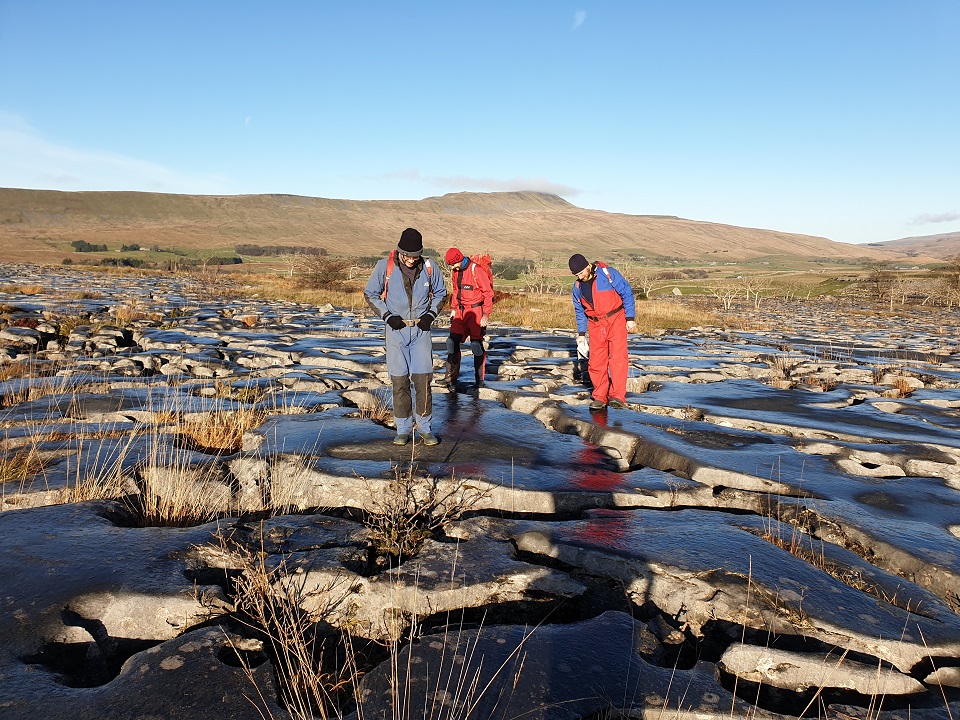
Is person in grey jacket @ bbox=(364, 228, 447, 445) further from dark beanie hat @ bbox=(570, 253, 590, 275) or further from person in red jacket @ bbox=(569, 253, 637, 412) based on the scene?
person in red jacket @ bbox=(569, 253, 637, 412)

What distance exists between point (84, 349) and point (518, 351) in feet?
27.3

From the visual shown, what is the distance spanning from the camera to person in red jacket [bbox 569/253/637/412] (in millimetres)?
7113

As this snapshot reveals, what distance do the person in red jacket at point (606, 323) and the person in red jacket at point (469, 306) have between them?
5.75 ft

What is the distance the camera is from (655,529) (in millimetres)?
3627

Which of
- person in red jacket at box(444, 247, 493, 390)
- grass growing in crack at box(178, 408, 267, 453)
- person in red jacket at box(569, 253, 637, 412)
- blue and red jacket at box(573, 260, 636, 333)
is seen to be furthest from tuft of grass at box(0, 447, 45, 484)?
blue and red jacket at box(573, 260, 636, 333)

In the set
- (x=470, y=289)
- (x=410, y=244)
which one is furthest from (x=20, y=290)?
(x=410, y=244)

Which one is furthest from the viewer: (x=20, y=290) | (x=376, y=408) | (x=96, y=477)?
(x=20, y=290)

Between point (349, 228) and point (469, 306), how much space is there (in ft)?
475

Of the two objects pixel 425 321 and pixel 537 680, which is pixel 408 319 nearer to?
pixel 425 321

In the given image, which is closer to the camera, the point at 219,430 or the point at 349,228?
the point at 219,430

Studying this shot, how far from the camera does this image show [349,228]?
146 meters

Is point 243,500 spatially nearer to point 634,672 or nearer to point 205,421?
point 205,421

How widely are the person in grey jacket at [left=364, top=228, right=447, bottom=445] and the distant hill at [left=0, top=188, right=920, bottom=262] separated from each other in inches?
4132

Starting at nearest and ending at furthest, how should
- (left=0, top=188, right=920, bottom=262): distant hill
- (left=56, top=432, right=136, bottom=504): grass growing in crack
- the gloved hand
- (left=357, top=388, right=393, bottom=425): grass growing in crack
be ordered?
(left=56, top=432, right=136, bottom=504): grass growing in crack
the gloved hand
(left=357, top=388, right=393, bottom=425): grass growing in crack
(left=0, top=188, right=920, bottom=262): distant hill
